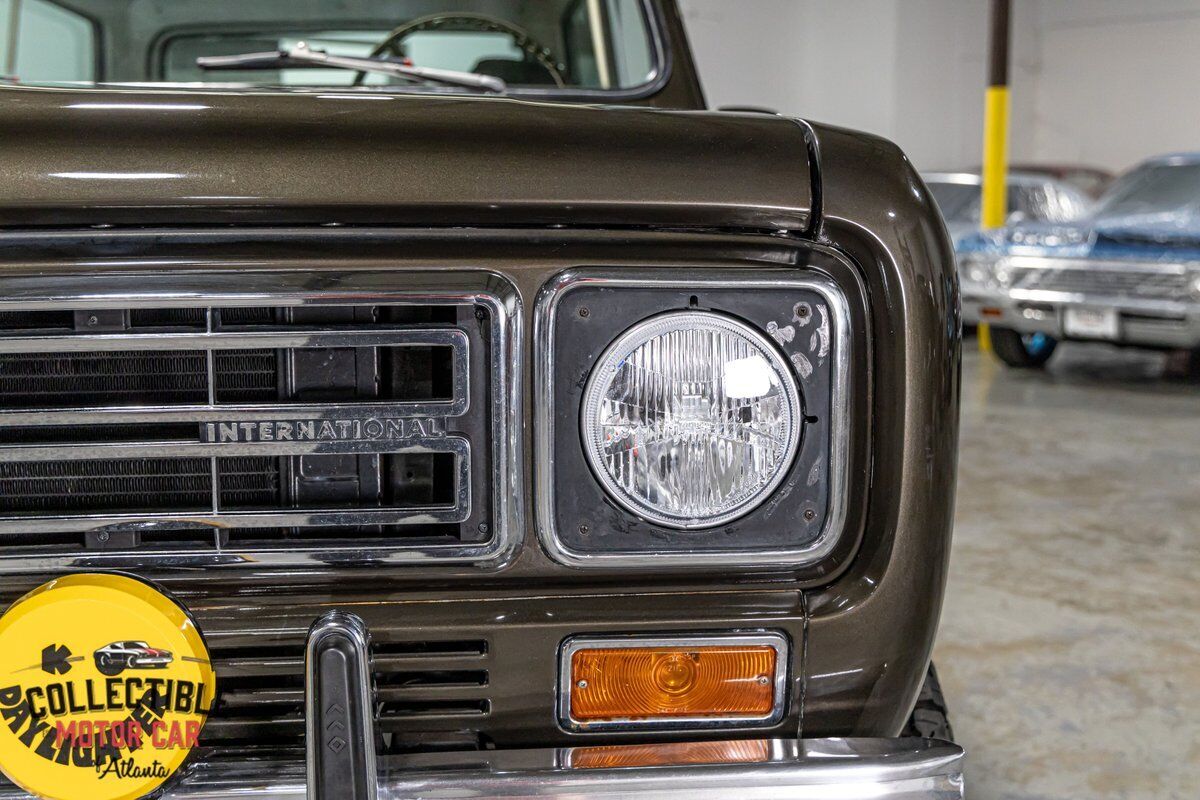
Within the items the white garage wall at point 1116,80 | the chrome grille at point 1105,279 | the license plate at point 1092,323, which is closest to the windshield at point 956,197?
the chrome grille at point 1105,279

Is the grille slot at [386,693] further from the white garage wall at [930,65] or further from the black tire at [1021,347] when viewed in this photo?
the white garage wall at [930,65]

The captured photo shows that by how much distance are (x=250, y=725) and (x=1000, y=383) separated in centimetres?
601

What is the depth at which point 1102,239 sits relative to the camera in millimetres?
5973

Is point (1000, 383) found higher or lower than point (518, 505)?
lower

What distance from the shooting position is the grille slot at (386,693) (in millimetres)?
1043

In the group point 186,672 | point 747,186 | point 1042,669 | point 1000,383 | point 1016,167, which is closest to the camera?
point 186,672

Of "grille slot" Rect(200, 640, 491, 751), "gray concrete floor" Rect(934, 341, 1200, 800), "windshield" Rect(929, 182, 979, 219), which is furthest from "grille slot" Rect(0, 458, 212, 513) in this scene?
"windshield" Rect(929, 182, 979, 219)

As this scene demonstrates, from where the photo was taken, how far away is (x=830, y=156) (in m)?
1.07

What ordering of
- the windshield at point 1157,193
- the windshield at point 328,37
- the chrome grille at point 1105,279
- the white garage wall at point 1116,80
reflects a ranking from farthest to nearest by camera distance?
the white garage wall at point 1116,80 → the windshield at point 1157,193 → the chrome grille at point 1105,279 → the windshield at point 328,37

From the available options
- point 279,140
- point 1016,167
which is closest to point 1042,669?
point 279,140

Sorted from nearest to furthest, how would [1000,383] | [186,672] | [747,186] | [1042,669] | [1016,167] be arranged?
[186,672] → [747,186] → [1042,669] → [1000,383] → [1016,167]

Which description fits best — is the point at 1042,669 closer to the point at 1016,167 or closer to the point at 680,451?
the point at 680,451

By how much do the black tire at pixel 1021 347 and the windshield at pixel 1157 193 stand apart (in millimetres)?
808

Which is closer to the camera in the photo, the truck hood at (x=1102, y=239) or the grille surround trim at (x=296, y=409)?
the grille surround trim at (x=296, y=409)
